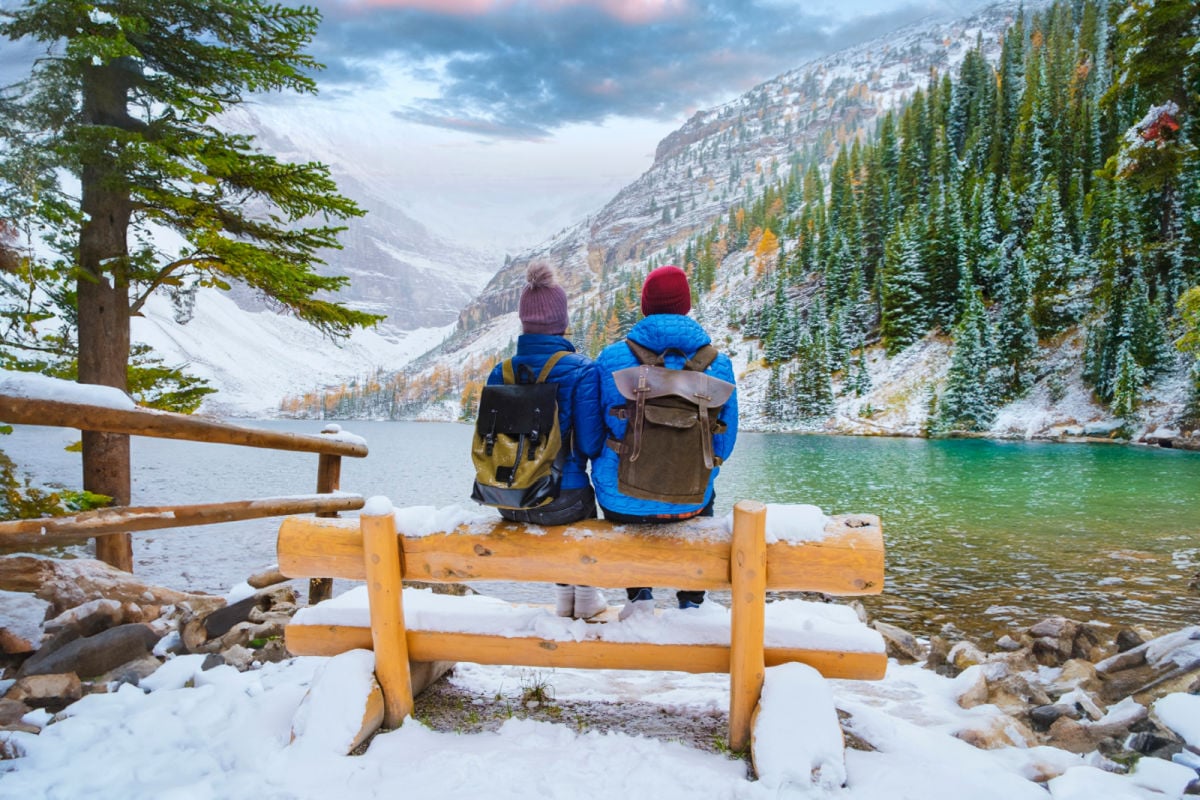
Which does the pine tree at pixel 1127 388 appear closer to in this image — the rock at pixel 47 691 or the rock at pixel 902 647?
the rock at pixel 902 647

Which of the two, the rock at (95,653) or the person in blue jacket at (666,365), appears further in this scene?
the rock at (95,653)

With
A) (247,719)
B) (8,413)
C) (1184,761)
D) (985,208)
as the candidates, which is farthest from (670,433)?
(985,208)

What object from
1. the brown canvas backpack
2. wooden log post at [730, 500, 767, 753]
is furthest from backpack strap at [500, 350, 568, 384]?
wooden log post at [730, 500, 767, 753]

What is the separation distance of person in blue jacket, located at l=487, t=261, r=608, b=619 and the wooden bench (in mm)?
135

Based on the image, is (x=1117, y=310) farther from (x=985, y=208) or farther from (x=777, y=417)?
(x=777, y=417)

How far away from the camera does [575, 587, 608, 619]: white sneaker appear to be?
3.96 meters

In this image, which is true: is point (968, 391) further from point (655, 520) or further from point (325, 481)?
point (655, 520)

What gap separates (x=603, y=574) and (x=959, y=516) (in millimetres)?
16339

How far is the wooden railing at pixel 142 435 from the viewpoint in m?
4.04

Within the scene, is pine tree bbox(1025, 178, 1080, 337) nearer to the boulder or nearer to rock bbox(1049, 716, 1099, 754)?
rock bbox(1049, 716, 1099, 754)

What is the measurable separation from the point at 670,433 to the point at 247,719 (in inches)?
123

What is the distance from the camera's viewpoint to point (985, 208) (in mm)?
66750

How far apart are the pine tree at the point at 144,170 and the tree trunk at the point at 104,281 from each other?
→ 1 cm

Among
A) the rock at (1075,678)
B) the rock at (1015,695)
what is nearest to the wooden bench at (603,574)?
the rock at (1015,695)
